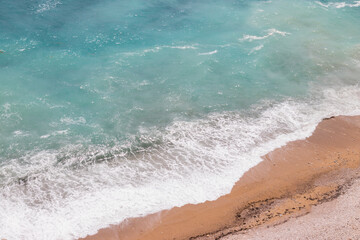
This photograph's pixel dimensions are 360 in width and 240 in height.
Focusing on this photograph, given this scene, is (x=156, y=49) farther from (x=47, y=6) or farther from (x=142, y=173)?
(x=142, y=173)

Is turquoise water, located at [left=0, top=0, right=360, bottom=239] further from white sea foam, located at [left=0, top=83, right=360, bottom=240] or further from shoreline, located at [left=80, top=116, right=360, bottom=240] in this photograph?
shoreline, located at [left=80, top=116, right=360, bottom=240]

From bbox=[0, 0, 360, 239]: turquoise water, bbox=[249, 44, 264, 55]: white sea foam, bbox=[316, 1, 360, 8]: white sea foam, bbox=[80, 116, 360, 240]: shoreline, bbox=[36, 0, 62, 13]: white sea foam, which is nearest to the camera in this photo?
bbox=[80, 116, 360, 240]: shoreline

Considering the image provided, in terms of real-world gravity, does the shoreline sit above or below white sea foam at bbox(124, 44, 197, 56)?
below

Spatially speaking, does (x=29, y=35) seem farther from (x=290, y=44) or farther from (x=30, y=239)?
(x=290, y=44)

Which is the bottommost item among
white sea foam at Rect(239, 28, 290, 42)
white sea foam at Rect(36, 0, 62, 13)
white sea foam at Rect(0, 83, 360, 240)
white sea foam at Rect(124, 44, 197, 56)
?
white sea foam at Rect(0, 83, 360, 240)

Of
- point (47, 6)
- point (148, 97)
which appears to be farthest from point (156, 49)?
point (47, 6)

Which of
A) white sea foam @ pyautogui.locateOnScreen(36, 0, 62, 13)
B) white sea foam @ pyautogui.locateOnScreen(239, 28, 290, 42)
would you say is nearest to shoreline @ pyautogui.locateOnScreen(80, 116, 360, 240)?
white sea foam @ pyautogui.locateOnScreen(239, 28, 290, 42)

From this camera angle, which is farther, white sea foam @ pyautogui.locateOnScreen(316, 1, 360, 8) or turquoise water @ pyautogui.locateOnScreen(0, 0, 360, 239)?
white sea foam @ pyautogui.locateOnScreen(316, 1, 360, 8)
